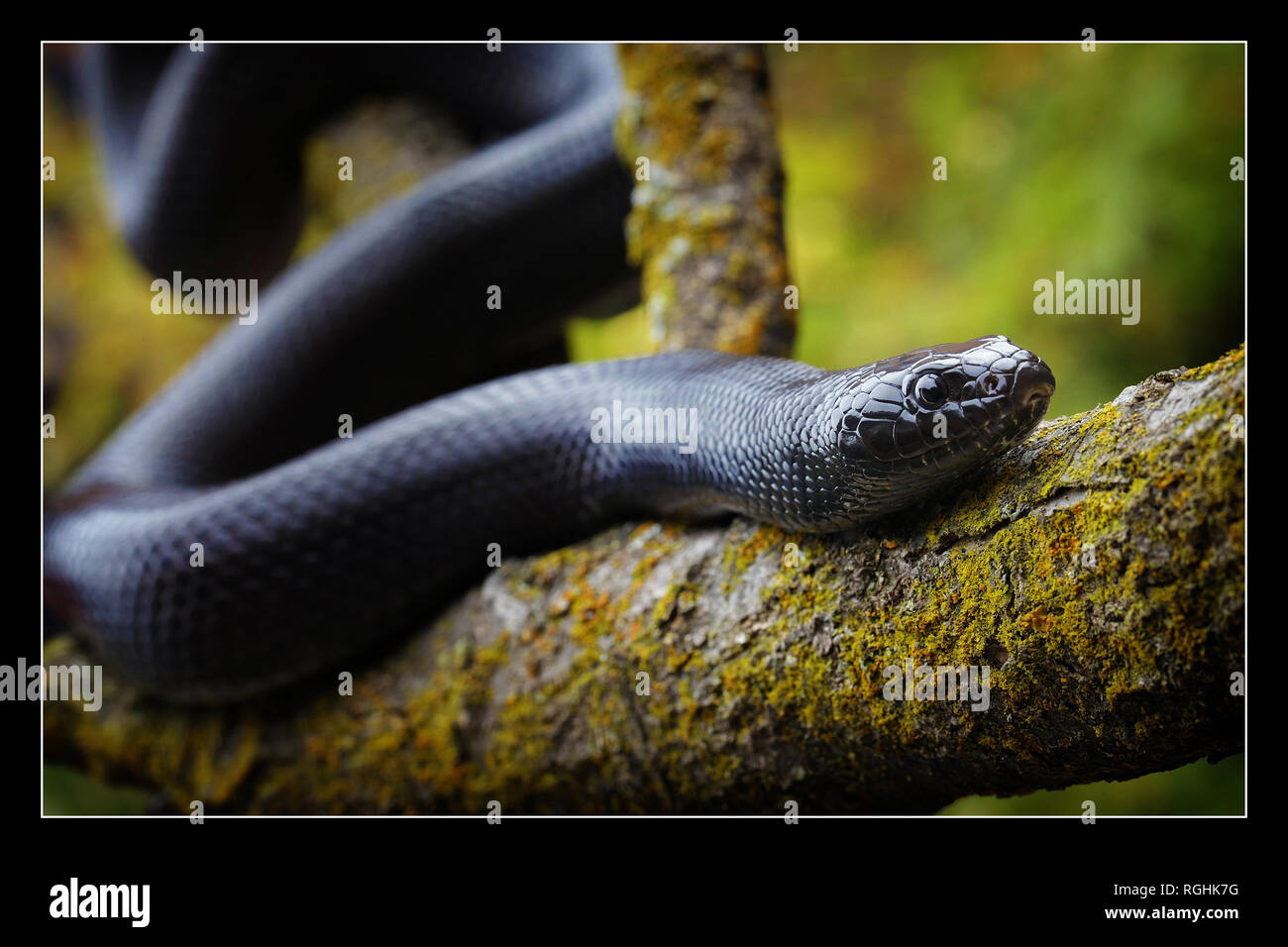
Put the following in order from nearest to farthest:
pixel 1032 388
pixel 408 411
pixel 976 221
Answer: pixel 1032 388, pixel 408 411, pixel 976 221

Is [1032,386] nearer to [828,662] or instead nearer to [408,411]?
[828,662]

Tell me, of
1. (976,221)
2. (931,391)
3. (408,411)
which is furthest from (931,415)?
(976,221)

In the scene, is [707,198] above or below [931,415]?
above

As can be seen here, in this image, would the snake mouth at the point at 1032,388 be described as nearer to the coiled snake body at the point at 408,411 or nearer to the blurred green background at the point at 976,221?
the coiled snake body at the point at 408,411

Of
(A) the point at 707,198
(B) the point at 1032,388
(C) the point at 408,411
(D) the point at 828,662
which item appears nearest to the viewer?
(B) the point at 1032,388

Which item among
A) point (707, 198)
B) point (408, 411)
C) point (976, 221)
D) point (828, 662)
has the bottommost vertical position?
point (828, 662)

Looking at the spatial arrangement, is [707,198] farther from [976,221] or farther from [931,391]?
→ [976,221]

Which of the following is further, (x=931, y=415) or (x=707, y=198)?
(x=707, y=198)

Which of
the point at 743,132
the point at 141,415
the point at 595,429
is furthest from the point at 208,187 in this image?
the point at 595,429

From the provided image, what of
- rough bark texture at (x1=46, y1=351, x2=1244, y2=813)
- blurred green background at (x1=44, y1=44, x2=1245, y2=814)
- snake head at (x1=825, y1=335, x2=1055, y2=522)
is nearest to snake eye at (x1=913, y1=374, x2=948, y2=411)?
snake head at (x1=825, y1=335, x2=1055, y2=522)
